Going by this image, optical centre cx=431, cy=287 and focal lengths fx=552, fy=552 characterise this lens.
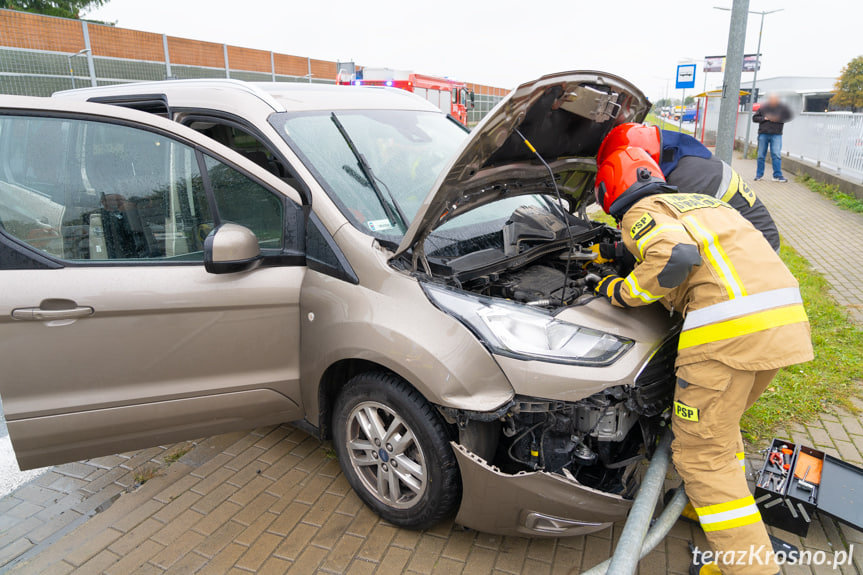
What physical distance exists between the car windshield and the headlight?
0.52 m

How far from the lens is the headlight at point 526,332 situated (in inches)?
84.8

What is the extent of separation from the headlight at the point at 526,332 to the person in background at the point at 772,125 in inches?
388

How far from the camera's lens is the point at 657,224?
90.4 inches

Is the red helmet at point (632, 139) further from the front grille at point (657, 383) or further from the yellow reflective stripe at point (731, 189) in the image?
the front grille at point (657, 383)

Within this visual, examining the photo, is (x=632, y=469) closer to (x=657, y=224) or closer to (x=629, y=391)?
(x=629, y=391)

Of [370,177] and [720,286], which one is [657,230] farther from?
[370,177]

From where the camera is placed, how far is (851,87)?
4525 centimetres

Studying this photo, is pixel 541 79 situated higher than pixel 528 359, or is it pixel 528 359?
pixel 541 79

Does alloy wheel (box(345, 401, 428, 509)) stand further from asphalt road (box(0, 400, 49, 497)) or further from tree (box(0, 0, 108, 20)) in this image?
tree (box(0, 0, 108, 20))

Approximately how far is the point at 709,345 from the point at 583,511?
0.82 metres

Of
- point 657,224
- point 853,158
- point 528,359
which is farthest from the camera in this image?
point 853,158

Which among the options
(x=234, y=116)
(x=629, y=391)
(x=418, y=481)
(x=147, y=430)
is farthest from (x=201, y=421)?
(x=629, y=391)

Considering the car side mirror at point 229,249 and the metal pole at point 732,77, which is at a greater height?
the metal pole at point 732,77

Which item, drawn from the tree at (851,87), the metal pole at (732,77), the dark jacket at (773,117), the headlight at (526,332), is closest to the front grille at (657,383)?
the headlight at (526,332)
